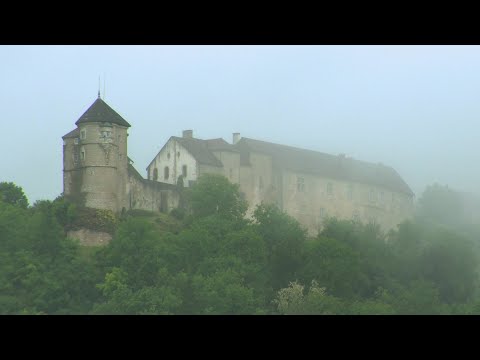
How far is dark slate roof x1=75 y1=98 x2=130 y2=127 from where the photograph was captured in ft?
176

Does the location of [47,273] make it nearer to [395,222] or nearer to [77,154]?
[77,154]

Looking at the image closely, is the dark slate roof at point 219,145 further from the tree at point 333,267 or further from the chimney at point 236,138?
the tree at point 333,267

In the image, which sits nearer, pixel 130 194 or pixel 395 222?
pixel 130 194

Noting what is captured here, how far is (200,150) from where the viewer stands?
6131 centimetres

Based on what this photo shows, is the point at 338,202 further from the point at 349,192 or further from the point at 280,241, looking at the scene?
the point at 280,241

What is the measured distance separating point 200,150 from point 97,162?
10502 millimetres

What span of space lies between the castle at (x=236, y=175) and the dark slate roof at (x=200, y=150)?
0.20 feet

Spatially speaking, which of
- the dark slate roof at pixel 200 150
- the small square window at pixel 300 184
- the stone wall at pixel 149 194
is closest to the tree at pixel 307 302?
the stone wall at pixel 149 194

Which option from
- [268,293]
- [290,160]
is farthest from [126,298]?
[290,160]

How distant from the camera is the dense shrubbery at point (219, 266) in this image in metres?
48.2

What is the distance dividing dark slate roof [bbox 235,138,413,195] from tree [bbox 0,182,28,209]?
44.3 ft

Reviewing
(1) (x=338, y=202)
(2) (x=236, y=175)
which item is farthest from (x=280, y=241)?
(1) (x=338, y=202)
